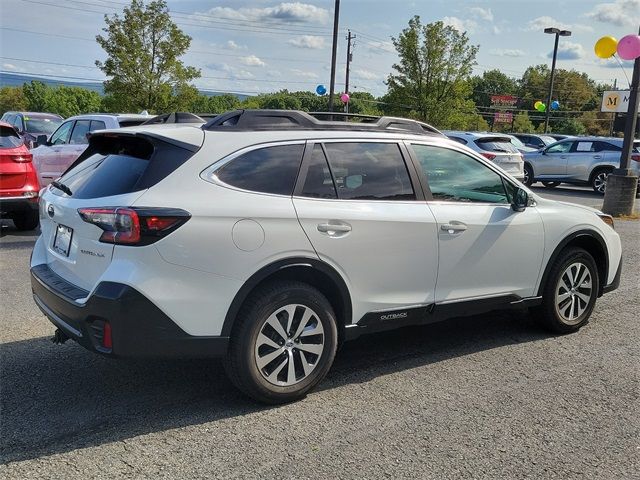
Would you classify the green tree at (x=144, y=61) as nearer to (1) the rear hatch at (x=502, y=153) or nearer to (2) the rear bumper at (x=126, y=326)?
(1) the rear hatch at (x=502, y=153)

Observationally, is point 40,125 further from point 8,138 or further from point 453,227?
point 453,227

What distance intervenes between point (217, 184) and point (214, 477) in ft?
5.09

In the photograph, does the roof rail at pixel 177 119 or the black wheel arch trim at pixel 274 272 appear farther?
the roof rail at pixel 177 119

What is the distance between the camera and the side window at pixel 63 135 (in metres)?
10.6

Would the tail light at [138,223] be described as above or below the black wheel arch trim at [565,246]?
above

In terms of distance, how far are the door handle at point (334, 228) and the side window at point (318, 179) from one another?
0.21 metres

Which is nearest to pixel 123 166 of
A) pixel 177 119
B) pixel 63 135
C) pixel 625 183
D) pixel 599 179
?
pixel 177 119

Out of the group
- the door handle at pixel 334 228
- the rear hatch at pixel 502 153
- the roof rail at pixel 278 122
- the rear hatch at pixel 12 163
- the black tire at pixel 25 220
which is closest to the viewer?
the door handle at pixel 334 228

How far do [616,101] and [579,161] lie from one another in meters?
2.05

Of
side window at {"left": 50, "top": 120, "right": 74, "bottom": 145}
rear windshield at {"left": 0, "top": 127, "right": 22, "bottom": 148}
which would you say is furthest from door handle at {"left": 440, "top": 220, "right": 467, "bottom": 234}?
side window at {"left": 50, "top": 120, "right": 74, "bottom": 145}

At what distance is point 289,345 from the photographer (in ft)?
12.0

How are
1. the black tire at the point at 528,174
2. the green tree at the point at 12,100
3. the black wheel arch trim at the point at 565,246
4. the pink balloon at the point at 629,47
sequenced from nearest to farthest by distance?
the black wheel arch trim at the point at 565,246 → the pink balloon at the point at 629,47 → the black tire at the point at 528,174 → the green tree at the point at 12,100

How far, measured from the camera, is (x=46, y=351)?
4.45 metres

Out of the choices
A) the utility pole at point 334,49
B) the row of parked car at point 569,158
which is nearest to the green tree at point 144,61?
the utility pole at point 334,49
